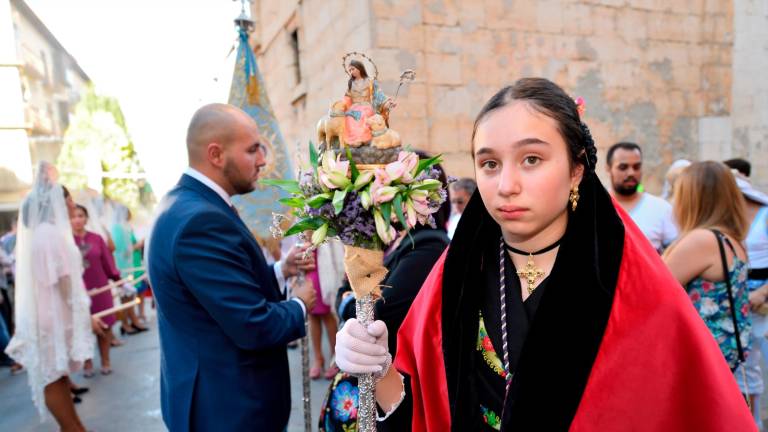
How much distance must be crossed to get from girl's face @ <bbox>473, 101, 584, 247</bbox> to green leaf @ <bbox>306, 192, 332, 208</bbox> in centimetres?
51

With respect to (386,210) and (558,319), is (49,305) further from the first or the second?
(558,319)

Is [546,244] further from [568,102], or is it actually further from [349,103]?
[349,103]

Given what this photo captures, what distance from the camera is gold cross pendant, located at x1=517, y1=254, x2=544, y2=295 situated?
135 cm

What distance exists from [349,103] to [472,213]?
0.58 m

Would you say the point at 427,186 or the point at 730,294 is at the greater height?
the point at 427,186

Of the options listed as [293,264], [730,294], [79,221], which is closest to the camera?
[730,294]

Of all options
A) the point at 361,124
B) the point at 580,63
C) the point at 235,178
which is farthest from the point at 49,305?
the point at 580,63

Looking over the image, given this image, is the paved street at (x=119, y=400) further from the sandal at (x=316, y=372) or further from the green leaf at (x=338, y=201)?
the green leaf at (x=338, y=201)

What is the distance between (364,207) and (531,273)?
55 centimetres

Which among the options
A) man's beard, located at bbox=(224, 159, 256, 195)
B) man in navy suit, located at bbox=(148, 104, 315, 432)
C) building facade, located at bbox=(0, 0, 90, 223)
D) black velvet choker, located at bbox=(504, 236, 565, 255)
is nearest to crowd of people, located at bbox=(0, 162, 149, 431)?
man in navy suit, located at bbox=(148, 104, 315, 432)

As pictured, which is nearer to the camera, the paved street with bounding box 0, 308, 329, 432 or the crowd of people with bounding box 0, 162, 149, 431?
the crowd of people with bounding box 0, 162, 149, 431

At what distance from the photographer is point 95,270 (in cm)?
605

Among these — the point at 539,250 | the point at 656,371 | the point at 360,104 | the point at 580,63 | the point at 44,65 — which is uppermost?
the point at 44,65

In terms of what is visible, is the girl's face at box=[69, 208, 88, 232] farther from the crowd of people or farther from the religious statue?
the religious statue
